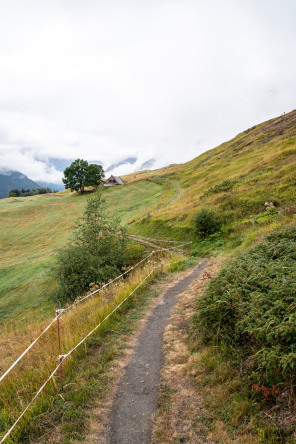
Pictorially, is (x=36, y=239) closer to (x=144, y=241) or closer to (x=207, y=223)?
(x=144, y=241)

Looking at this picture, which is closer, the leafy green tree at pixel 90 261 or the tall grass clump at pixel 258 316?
the tall grass clump at pixel 258 316

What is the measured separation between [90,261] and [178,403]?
13.1 meters

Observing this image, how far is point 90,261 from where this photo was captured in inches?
669

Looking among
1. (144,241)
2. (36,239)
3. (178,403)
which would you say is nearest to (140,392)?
(178,403)

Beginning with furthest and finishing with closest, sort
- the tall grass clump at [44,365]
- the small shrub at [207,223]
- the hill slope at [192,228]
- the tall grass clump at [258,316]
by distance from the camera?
the small shrub at [207,223] → the hill slope at [192,228] → the tall grass clump at [44,365] → the tall grass clump at [258,316]

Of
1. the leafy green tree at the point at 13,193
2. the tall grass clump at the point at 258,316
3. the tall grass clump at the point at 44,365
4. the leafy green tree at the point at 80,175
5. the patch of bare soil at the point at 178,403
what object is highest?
the leafy green tree at the point at 13,193

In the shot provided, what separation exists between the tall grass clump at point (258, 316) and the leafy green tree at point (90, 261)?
1003 centimetres

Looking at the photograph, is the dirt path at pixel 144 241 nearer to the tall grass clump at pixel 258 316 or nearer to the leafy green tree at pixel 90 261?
the leafy green tree at pixel 90 261

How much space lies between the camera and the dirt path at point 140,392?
4336 millimetres

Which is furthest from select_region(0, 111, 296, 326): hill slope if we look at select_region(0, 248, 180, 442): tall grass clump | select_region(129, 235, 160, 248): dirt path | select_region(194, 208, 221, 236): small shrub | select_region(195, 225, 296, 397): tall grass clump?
select_region(0, 248, 180, 442): tall grass clump

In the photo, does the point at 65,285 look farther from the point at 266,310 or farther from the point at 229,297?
the point at 266,310

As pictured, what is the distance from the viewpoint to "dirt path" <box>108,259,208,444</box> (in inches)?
171

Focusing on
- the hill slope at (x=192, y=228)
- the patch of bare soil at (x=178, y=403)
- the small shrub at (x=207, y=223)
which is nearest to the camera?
the patch of bare soil at (x=178, y=403)

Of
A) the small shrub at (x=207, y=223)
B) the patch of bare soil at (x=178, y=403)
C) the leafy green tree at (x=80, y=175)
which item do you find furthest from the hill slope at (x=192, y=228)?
the leafy green tree at (x=80, y=175)
